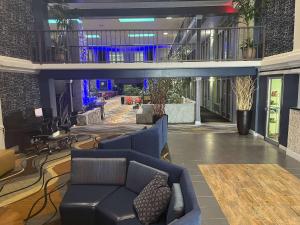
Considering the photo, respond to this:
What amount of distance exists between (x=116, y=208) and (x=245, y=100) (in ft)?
21.6

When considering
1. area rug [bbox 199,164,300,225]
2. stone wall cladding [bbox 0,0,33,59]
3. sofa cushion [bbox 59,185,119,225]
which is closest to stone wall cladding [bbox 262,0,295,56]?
area rug [bbox 199,164,300,225]

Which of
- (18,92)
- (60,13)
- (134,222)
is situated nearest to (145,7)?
(60,13)

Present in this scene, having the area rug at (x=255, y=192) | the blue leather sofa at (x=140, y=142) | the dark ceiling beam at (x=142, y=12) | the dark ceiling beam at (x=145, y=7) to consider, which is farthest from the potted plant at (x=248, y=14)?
the blue leather sofa at (x=140, y=142)

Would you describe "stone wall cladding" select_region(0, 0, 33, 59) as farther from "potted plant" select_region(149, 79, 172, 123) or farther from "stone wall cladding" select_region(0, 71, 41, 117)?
"potted plant" select_region(149, 79, 172, 123)

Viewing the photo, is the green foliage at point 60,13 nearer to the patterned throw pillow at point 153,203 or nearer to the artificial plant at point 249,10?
the artificial plant at point 249,10

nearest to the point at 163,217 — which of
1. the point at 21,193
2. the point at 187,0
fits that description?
the point at 21,193

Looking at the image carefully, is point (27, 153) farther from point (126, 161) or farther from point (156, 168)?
point (156, 168)

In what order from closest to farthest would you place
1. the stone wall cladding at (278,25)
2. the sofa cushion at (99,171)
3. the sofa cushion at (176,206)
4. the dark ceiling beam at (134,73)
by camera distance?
1. the sofa cushion at (176,206)
2. the sofa cushion at (99,171)
3. the stone wall cladding at (278,25)
4. the dark ceiling beam at (134,73)

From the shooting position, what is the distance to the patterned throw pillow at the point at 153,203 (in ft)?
8.33

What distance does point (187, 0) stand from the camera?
29.1 ft

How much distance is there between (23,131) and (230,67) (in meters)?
6.71

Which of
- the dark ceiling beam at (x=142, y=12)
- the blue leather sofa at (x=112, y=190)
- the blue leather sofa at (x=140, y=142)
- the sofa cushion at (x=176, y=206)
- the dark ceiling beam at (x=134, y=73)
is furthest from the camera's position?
the dark ceiling beam at (x=142, y=12)

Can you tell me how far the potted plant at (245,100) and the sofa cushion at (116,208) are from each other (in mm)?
6036

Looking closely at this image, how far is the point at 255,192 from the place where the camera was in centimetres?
407
